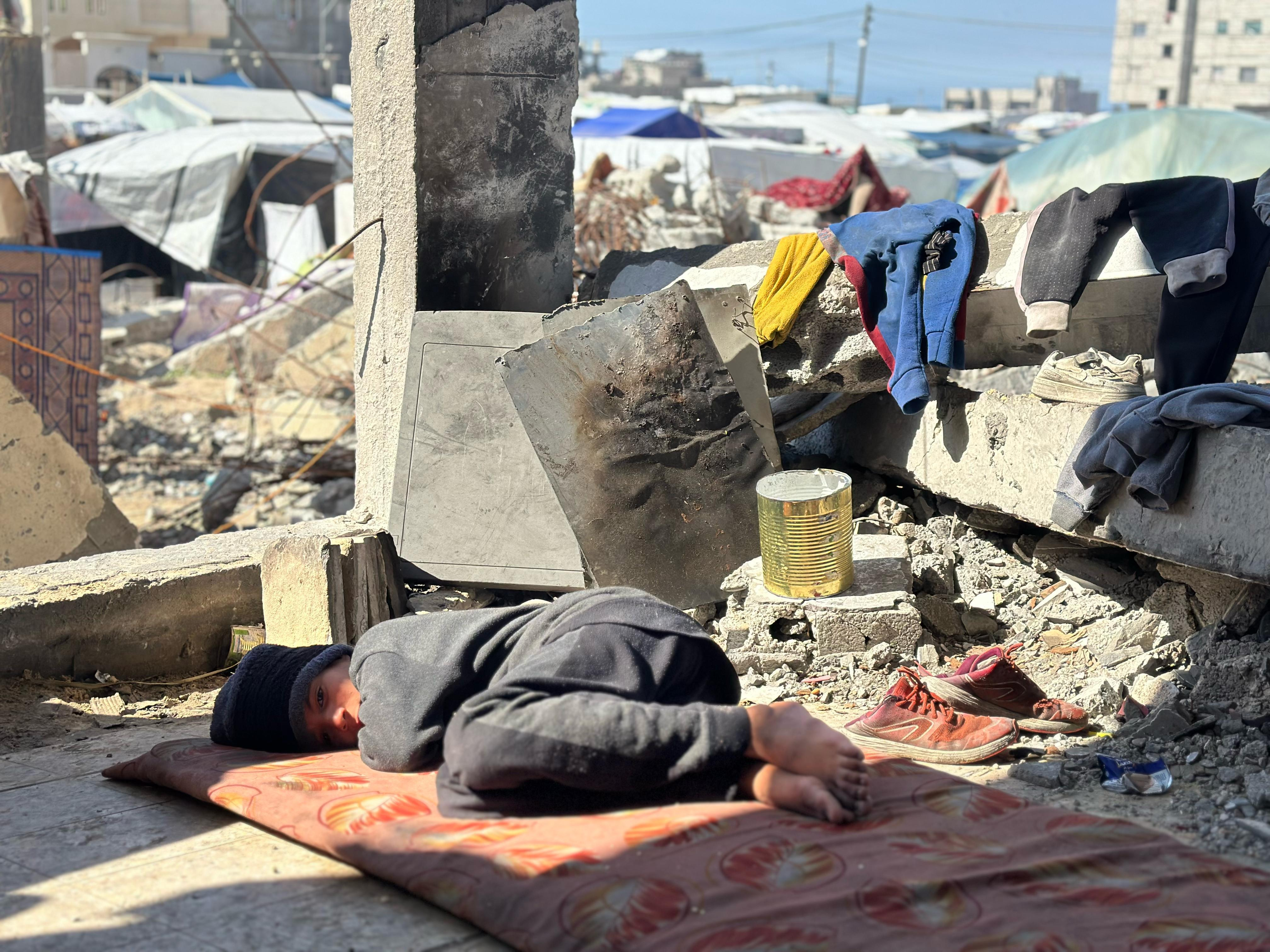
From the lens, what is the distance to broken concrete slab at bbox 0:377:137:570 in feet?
20.2

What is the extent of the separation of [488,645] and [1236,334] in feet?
9.41

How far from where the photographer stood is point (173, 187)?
63.0 ft

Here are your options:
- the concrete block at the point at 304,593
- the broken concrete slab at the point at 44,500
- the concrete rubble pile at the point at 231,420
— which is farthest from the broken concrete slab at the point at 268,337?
the concrete block at the point at 304,593

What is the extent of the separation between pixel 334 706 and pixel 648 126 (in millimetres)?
20328

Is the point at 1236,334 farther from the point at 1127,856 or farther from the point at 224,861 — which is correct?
the point at 224,861

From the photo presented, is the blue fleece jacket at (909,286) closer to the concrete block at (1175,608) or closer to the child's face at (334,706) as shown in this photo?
the concrete block at (1175,608)

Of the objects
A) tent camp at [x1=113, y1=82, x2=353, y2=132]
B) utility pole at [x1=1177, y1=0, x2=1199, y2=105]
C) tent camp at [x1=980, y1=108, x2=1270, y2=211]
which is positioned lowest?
tent camp at [x1=980, y1=108, x2=1270, y2=211]

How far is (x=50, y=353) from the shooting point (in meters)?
8.74

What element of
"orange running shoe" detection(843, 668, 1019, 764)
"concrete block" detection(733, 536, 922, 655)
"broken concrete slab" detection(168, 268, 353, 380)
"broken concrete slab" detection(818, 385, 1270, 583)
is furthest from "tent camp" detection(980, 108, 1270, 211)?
"orange running shoe" detection(843, 668, 1019, 764)

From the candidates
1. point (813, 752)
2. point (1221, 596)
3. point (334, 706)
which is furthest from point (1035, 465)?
point (334, 706)

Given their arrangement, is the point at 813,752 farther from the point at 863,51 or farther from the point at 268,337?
the point at 863,51

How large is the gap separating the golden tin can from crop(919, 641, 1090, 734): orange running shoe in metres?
0.69

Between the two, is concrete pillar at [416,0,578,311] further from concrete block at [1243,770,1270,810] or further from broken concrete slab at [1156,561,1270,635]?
concrete block at [1243,770,1270,810]

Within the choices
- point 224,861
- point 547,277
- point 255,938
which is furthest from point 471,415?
point 255,938
